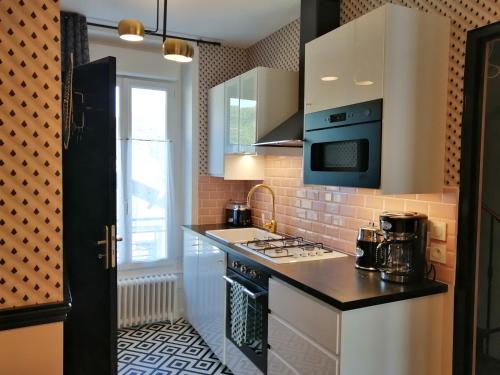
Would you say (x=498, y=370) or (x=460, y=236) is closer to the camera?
(x=460, y=236)

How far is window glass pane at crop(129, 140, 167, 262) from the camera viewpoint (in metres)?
3.66

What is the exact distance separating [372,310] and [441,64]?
119 centimetres

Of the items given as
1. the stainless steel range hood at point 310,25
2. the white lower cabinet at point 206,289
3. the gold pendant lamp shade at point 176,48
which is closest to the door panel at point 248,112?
the stainless steel range hood at point 310,25

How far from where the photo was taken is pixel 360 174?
1.88 m

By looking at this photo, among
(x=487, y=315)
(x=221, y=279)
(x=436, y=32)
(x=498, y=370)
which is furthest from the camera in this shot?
(x=221, y=279)

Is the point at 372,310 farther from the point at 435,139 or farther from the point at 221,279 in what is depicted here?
the point at 221,279

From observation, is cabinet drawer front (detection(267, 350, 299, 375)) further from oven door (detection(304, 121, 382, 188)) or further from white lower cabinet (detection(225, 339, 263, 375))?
oven door (detection(304, 121, 382, 188))

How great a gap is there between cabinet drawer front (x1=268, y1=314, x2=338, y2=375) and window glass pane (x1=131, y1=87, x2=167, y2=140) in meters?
2.25

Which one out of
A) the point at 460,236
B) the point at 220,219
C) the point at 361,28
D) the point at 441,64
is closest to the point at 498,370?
the point at 460,236

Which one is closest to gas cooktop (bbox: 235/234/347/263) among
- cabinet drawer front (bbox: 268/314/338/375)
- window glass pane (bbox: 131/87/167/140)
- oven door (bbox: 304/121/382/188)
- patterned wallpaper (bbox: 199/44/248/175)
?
cabinet drawer front (bbox: 268/314/338/375)

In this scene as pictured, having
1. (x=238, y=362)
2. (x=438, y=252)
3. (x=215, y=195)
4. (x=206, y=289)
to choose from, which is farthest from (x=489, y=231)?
(x=215, y=195)

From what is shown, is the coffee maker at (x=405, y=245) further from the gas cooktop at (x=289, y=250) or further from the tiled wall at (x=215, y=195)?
the tiled wall at (x=215, y=195)

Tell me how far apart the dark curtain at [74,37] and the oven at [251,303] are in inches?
75.3

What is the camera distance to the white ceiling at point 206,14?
278 centimetres
